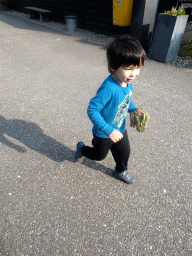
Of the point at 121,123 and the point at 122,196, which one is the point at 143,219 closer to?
the point at 122,196

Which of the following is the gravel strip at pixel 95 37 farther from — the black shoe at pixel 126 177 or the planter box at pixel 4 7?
the black shoe at pixel 126 177

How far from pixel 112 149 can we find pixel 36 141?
124cm

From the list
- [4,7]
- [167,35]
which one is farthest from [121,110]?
[4,7]

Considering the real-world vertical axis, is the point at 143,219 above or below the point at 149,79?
above

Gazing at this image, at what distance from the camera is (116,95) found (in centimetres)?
155

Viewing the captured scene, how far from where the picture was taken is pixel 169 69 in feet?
17.2

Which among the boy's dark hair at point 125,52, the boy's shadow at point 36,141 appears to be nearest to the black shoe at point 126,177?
the boy's shadow at point 36,141

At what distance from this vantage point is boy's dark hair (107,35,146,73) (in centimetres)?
136

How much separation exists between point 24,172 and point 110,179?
101 centimetres

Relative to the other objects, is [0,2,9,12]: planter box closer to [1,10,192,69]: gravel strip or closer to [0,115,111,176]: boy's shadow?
[1,10,192,69]: gravel strip

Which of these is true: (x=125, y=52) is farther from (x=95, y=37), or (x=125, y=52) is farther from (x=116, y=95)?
(x=95, y=37)

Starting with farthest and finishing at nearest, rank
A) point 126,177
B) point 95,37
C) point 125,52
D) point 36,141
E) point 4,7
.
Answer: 1. point 4,7
2. point 95,37
3. point 36,141
4. point 126,177
5. point 125,52

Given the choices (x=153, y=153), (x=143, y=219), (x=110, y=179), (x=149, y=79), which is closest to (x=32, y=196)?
(x=110, y=179)

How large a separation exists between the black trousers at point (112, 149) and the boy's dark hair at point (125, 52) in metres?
0.71
